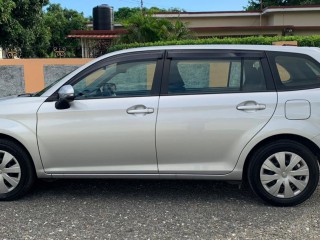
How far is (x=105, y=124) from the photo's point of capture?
431 centimetres

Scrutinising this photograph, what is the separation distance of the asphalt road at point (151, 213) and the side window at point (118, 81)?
1192 millimetres

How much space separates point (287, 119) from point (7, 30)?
16.3 m

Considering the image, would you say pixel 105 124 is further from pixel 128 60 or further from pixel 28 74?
pixel 28 74

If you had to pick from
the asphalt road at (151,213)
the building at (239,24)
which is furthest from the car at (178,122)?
the building at (239,24)

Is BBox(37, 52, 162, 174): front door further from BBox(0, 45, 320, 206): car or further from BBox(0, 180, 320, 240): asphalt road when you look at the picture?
BBox(0, 180, 320, 240): asphalt road

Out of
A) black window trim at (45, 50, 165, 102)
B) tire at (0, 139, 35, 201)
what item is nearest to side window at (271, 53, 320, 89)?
black window trim at (45, 50, 165, 102)

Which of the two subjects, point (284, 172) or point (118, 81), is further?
point (118, 81)

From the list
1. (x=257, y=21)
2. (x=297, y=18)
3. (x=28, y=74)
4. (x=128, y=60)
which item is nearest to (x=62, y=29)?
(x=257, y=21)

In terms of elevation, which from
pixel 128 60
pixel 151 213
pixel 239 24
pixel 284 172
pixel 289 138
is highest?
pixel 239 24

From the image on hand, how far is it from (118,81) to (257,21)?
1910 centimetres

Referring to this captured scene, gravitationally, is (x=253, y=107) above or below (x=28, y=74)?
below

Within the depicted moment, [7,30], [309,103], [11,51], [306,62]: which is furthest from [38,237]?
[11,51]

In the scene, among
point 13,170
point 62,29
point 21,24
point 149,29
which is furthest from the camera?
point 62,29

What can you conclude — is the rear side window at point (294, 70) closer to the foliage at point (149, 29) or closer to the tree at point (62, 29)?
the foliage at point (149, 29)
